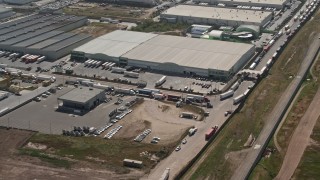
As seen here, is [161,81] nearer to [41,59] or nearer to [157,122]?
[157,122]

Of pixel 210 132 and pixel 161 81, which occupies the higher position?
pixel 210 132

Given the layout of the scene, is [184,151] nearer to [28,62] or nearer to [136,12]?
[28,62]

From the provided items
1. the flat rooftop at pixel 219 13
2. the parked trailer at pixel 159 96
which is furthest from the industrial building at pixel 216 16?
the parked trailer at pixel 159 96

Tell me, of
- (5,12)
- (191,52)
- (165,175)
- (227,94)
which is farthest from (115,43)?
(165,175)

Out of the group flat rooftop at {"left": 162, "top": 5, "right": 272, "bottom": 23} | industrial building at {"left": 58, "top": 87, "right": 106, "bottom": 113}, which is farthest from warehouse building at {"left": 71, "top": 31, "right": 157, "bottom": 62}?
flat rooftop at {"left": 162, "top": 5, "right": 272, "bottom": 23}

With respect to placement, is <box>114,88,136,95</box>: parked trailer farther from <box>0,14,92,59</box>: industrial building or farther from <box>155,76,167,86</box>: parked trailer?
<box>0,14,92,59</box>: industrial building

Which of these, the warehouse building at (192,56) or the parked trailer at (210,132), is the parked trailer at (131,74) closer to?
the warehouse building at (192,56)
